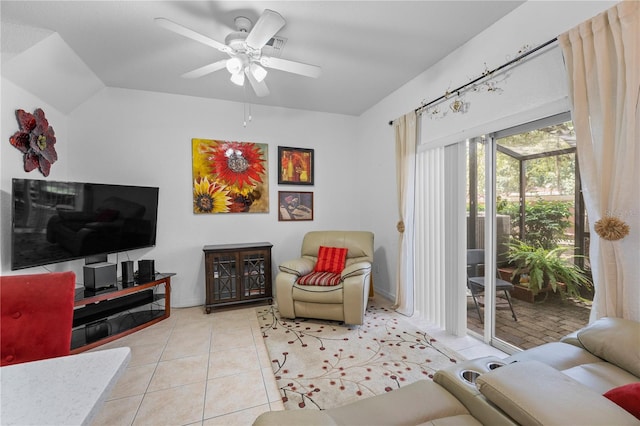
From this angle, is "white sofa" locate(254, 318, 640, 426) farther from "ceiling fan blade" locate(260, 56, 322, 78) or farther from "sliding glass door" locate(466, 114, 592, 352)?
"ceiling fan blade" locate(260, 56, 322, 78)

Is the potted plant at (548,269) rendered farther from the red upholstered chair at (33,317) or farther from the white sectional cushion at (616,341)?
the red upholstered chair at (33,317)

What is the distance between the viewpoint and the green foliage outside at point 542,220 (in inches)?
78.0

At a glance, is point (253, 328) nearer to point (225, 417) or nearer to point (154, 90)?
point (225, 417)

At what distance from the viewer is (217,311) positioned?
3.25 meters

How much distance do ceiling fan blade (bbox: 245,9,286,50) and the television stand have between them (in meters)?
2.53

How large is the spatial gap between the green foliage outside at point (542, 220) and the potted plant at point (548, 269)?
0.20 feet

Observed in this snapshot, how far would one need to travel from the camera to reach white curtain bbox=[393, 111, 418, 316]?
3012 mm

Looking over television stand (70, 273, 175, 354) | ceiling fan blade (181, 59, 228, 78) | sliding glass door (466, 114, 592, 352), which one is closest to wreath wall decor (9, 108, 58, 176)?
television stand (70, 273, 175, 354)

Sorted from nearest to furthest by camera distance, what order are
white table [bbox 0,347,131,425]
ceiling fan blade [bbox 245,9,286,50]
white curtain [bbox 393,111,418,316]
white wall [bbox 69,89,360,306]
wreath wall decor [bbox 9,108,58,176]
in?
1. white table [bbox 0,347,131,425]
2. ceiling fan blade [bbox 245,9,286,50]
3. wreath wall decor [bbox 9,108,58,176]
4. white curtain [bbox 393,111,418,316]
5. white wall [bbox 69,89,360,306]

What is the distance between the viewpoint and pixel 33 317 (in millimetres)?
1210

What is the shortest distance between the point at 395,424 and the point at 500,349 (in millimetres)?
1952

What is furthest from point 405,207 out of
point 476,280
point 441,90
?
point 441,90

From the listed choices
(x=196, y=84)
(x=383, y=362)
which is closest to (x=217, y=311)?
(x=383, y=362)

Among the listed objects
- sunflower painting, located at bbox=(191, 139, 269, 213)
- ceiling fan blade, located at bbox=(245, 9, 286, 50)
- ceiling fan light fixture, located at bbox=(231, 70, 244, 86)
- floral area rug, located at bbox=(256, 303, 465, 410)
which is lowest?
floral area rug, located at bbox=(256, 303, 465, 410)
